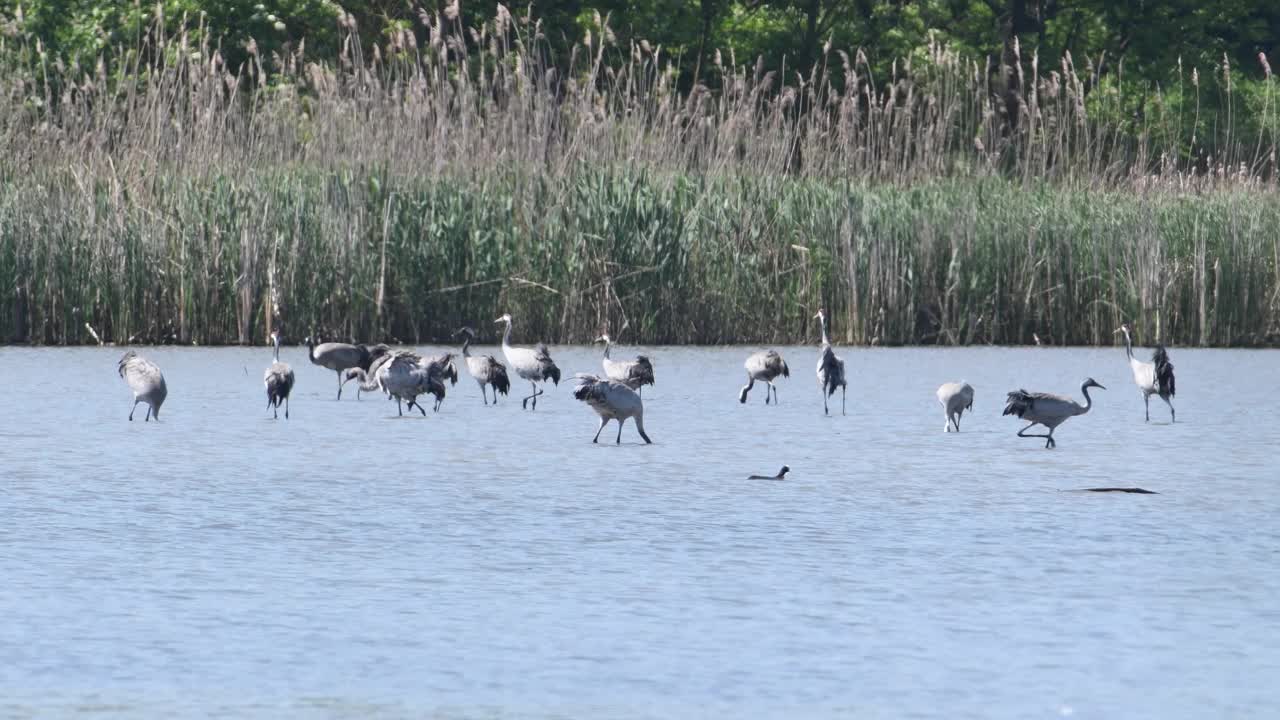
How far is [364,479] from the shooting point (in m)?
10.2

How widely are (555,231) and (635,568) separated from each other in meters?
13.0

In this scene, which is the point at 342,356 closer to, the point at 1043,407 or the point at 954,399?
the point at 954,399

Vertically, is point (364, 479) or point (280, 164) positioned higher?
point (280, 164)

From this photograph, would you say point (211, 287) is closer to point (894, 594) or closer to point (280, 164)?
point (280, 164)

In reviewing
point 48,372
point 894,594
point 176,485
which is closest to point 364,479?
point 176,485

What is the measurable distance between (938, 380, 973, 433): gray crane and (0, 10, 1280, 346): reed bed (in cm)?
759

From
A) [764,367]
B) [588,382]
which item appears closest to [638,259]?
[764,367]

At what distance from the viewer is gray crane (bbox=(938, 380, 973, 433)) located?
1266 centimetres

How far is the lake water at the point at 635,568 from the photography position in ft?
18.2

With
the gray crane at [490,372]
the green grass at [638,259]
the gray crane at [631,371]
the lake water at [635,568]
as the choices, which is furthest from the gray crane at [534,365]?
the green grass at [638,259]

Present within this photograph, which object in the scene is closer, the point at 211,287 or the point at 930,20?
the point at 211,287

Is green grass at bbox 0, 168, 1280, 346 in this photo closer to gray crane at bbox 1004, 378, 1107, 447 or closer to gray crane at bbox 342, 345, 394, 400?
gray crane at bbox 342, 345, 394, 400

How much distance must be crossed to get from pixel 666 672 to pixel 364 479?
472 centimetres

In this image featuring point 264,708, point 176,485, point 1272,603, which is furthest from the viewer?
point 176,485
